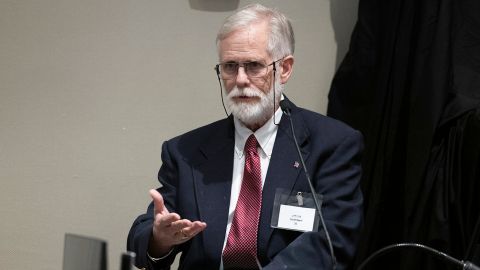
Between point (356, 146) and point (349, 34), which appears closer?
point (356, 146)

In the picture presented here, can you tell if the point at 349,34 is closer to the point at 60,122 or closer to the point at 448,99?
the point at 448,99

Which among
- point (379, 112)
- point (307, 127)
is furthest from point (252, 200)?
point (379, 112)

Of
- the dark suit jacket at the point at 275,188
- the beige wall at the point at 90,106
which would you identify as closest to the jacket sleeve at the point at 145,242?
the dark suit jacket at the point at 275,188

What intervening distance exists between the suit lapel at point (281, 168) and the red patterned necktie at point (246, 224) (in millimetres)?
21

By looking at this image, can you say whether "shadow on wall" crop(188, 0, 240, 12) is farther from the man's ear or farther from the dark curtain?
the man's ear

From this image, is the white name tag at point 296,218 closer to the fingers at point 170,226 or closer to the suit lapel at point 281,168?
the suit lapel at point 281,168

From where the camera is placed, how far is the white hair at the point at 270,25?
6.35 ft

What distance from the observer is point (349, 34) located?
273cm

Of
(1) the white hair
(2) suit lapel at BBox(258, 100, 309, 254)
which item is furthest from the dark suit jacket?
(1) the white hair

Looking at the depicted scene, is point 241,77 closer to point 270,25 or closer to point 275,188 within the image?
point 270,25

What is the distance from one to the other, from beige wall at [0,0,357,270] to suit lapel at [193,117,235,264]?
597 mm

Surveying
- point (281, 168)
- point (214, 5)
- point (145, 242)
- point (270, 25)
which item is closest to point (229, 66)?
point (270, 25)

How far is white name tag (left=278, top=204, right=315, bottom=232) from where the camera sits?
1810 millimetres

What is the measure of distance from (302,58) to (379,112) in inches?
17.1
